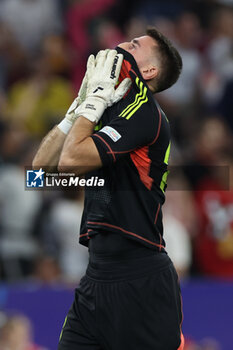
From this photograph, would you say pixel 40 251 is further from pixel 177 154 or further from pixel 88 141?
pixel 88 141

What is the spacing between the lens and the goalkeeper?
4242mm

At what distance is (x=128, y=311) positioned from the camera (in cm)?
428

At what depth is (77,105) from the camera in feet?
14.9

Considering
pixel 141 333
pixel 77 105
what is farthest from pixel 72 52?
pixel 141 333

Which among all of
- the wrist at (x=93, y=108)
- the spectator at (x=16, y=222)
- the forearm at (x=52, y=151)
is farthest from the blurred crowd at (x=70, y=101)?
the wrist at (x=93, y=108)

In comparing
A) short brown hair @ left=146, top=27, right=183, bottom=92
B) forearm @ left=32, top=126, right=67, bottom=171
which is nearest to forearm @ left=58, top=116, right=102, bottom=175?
forearm @ left=32, top=126, right=67, bottom=171

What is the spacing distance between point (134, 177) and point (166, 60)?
80 centimetres

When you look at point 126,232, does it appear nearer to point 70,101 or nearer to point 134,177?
point 134,177

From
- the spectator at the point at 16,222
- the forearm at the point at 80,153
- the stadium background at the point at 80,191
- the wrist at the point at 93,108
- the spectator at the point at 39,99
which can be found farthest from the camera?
the spectator at the point at 39,99

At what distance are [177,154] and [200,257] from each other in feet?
5.41

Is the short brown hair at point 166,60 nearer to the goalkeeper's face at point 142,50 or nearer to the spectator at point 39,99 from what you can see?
the goalkeeper's face at point 142,50

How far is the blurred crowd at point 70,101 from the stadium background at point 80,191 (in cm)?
1

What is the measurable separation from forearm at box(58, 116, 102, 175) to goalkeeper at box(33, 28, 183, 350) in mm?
78

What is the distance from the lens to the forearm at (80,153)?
4.02m
